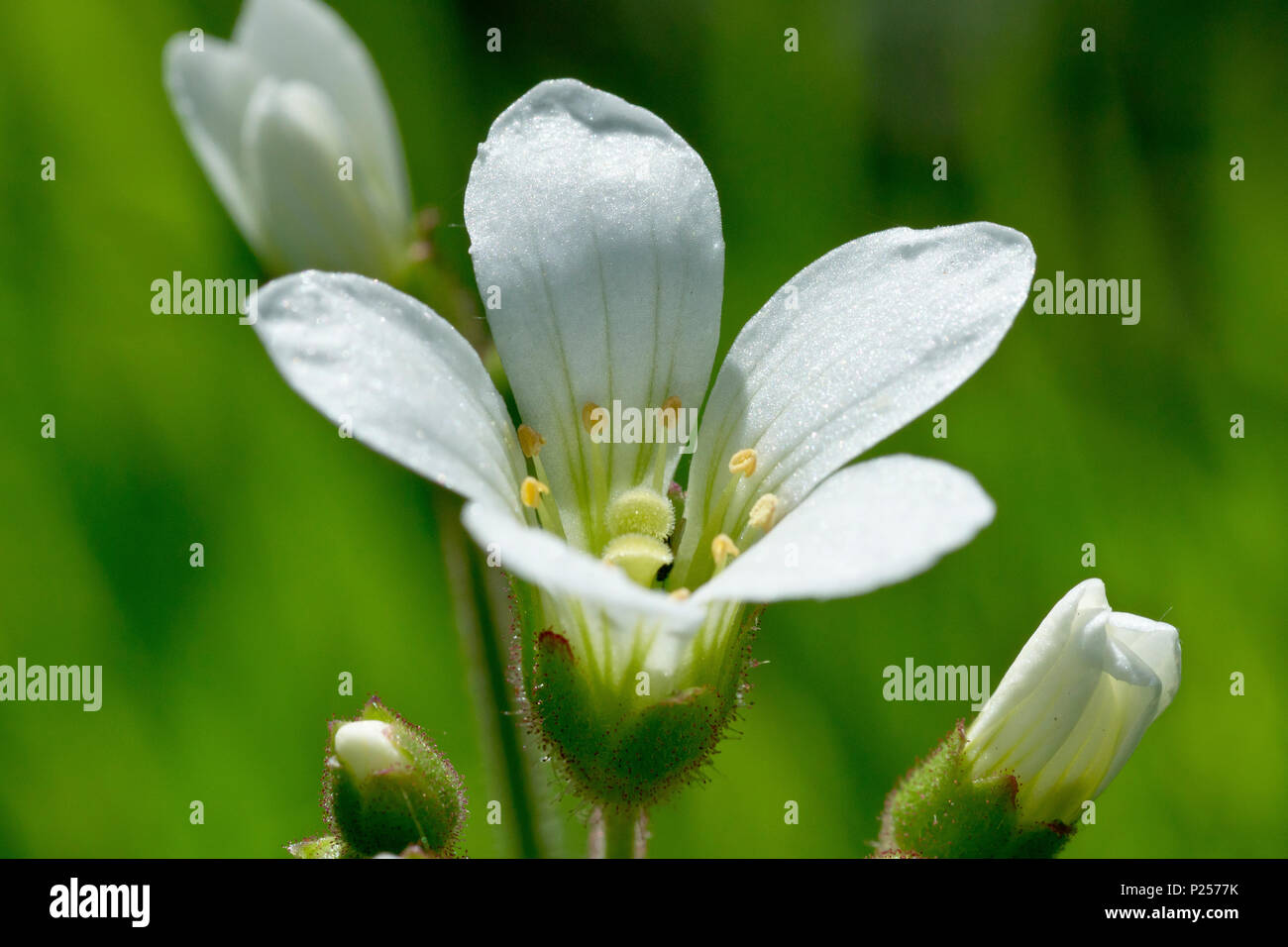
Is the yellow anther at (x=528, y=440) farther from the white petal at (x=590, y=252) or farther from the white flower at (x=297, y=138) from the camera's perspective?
the white flower at (x=297, y=138)

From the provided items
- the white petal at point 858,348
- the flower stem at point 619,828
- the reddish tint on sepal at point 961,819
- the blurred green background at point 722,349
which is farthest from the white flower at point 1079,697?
the blurred green background at point 722,349

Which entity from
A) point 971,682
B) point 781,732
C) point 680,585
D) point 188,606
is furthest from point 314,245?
point 971,682

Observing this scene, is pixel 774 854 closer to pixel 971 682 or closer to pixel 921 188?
pixel 971 682

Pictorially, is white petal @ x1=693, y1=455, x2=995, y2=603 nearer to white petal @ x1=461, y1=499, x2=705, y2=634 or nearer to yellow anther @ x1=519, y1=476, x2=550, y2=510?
white petal @ x1=461, y1=499, x2=705, y2=634

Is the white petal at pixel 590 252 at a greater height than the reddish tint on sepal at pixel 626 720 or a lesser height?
greater

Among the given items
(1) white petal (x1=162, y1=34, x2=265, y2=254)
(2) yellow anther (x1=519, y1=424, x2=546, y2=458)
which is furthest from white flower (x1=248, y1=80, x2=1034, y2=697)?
(1) white petal (x1=162, y1=34, x2=265, y2=254)

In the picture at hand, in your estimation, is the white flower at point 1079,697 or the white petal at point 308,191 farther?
the white petal at point 308,191
